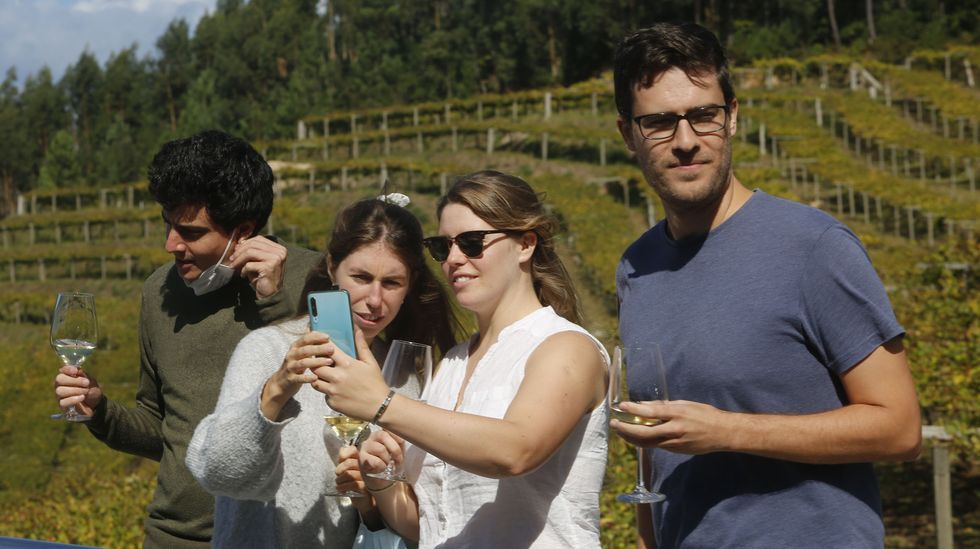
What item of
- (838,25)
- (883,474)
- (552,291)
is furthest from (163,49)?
(552,291)

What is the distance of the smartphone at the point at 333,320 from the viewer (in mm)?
2064

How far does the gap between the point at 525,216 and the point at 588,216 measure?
19.2 meters

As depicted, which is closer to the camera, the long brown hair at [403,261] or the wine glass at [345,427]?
the wine glass at [345,427]

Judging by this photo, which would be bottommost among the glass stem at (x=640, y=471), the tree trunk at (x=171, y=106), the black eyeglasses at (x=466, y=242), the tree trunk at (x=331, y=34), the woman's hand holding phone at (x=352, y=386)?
the glass stem at (x=640, y=471)

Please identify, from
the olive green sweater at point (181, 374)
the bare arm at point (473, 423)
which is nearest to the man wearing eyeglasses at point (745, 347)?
the bare arm at point (473, 423)

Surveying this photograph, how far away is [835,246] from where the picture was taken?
2.10 m

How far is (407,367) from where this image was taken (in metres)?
2.31

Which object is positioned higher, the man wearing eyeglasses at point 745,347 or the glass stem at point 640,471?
the man wearing eyeglasses at point 745,347

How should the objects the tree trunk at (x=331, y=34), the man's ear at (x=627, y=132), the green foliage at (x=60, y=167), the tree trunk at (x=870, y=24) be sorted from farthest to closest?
the tree trunk at (x=331, y=34) → the green foliage at (x=60, y=167) → the tree trunk at (x=870, y=24) → the man's ear at (x=627, y=132)

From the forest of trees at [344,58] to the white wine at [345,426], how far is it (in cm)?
3983

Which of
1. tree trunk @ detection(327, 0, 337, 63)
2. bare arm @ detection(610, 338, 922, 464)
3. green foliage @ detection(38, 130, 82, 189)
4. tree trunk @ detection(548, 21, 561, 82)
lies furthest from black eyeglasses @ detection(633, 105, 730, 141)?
tree trunk @ detection(327, 0, 337, 63)

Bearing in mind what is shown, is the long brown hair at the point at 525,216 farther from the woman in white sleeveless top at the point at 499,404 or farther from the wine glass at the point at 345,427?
the wine glass at the point at 345,427

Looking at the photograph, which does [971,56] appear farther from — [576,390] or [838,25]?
[576,390]

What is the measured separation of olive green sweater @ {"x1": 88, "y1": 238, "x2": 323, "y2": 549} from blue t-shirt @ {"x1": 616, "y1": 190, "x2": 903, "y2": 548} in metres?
1.13
